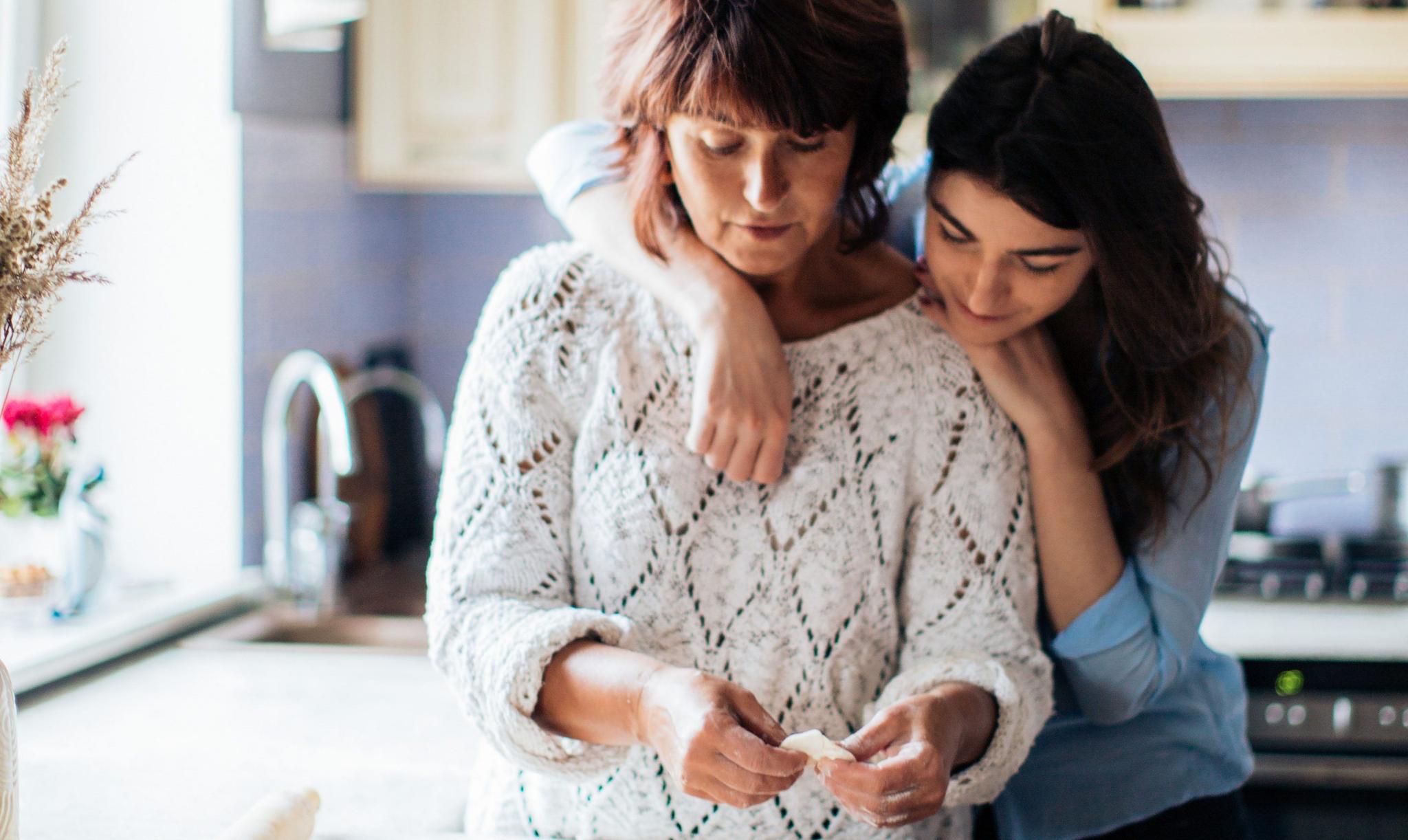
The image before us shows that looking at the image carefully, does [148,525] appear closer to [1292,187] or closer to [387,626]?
[387,626]

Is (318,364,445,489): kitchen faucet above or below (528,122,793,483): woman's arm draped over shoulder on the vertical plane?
below

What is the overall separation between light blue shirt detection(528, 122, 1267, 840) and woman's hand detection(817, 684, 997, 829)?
21cm

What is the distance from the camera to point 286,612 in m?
1.87

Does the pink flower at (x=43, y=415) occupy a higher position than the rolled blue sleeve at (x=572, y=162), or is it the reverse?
the rolled blue sleeve at (x=572, y=162)

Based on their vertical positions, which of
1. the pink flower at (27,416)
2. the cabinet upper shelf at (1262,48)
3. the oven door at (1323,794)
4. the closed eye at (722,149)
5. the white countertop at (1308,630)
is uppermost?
the cabinet upper shelf at (1262,48)

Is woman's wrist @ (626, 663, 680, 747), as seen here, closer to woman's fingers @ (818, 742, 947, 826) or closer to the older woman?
the older woman

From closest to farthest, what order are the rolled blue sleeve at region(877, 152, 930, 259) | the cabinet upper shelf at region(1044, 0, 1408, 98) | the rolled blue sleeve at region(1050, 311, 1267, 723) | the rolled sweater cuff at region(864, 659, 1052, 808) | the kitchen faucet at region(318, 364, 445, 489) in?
1. the rolled sweater cuff at region(864, 659, 1052, 808)
2. the rolled blue sleeve at region(1050, 311, 1267, 723)
3. the rolled blue sleeve at region(877, 152, 930, 259)
4. the cabinet upper shelf at region(1044, 0, 1408, 98)
5. the kitchen faucet at region(318, 364, 445, 489)

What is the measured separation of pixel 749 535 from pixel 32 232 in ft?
1.82

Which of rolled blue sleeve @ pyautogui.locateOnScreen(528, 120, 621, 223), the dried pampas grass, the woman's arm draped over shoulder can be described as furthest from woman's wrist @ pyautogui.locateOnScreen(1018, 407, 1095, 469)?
the dried pampas grass

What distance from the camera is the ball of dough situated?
0.81m

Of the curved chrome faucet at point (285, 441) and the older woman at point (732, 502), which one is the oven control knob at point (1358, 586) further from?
the curved chrome faucet at point (285, 441)

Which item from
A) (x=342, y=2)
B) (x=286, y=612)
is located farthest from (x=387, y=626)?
(x=342, y=2)

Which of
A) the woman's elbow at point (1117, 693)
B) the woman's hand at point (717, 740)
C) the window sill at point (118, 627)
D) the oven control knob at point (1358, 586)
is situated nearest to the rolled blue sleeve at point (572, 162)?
the woman's hand at point (717, 740)

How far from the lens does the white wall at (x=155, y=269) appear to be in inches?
69.1
